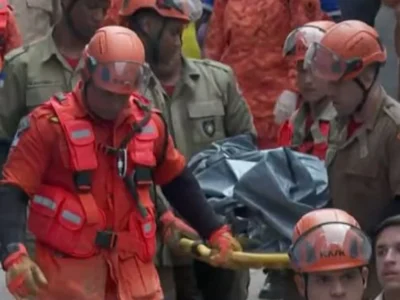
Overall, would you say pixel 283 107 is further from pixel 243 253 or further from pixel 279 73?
pixel 243 253

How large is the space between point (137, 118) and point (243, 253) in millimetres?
725

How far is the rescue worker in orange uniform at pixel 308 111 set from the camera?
9.38 metres

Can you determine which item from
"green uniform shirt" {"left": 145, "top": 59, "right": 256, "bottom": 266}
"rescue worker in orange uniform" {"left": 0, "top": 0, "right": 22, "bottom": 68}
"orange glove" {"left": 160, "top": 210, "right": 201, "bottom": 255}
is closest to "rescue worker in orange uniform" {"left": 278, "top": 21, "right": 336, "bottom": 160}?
"green uniform shirt" {"left": 145, "top": 59, "right": 256, "bottom": 266}

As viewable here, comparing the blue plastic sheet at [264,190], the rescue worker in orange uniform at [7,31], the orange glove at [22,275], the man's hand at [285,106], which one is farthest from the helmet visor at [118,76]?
the rescue worker in orange uniform at [7,31]

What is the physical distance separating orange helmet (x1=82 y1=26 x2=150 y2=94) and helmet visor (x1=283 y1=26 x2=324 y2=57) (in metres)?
1.95

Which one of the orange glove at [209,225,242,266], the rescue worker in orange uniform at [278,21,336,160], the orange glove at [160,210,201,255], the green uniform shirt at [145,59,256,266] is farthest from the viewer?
the rescue worker in orange uniform at [278,21,336,160]

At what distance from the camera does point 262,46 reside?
37.8 ft

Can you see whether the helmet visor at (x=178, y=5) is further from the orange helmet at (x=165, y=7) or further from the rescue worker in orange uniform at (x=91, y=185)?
the rescue worker in orange uniform at (x=91, y=185)

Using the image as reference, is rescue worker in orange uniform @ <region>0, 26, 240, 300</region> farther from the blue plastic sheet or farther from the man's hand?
the man's hand

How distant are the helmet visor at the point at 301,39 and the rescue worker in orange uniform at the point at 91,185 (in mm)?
2010

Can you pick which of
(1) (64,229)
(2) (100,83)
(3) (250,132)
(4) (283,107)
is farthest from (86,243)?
(4) (283,107)

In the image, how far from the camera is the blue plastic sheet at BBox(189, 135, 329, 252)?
26.6ft

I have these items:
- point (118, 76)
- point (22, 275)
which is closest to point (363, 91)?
point (118, 76)

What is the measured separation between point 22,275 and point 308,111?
276 centimetres
